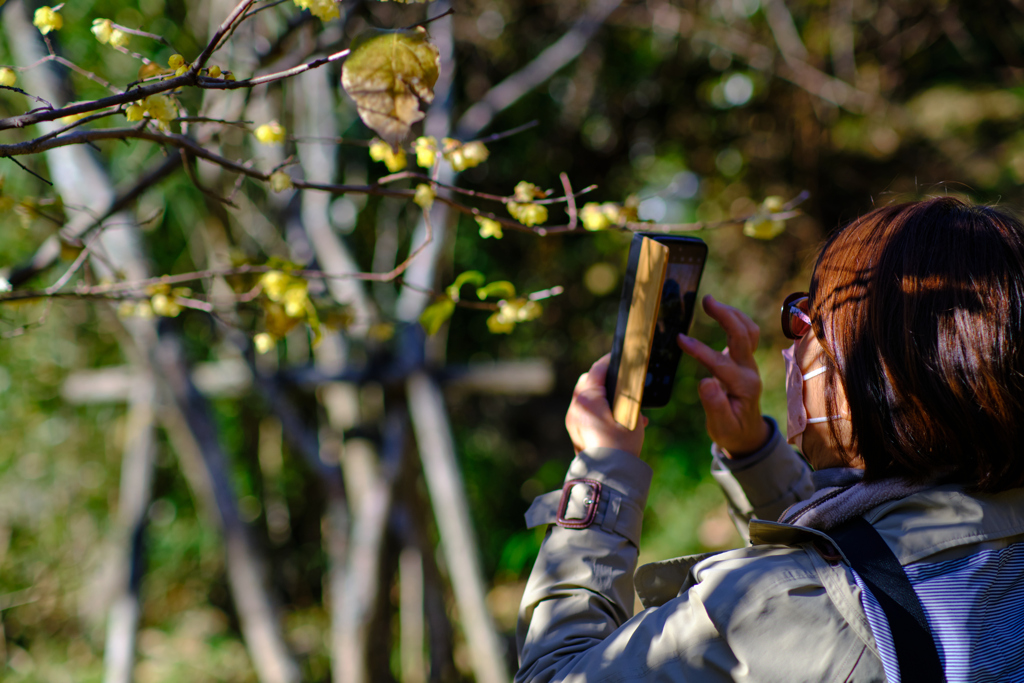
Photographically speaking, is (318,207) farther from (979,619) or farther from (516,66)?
(979,619)

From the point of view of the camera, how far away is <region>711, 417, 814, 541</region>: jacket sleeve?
125 centimetres

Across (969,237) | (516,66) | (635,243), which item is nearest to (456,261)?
(516,66)

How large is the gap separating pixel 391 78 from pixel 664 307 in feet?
1.93

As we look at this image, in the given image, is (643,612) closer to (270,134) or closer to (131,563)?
(270,134)

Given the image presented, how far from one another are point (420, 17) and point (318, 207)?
0.96m

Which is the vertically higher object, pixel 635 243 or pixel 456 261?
pixel 456 261

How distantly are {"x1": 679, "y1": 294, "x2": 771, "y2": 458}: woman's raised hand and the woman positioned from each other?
0.87ft

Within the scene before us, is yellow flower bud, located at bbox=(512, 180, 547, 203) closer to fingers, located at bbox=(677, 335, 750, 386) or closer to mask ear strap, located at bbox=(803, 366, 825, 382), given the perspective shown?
fingers, located at bbox=(677, 335, 750, 386)

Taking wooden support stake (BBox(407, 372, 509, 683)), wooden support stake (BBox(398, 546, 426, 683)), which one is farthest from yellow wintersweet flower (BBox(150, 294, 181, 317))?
wooden support stake (BBox(398, 546, 426, 683))

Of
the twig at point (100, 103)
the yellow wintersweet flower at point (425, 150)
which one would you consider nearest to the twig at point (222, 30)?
the twig at point (100, 103)

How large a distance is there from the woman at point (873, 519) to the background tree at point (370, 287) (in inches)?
20.3

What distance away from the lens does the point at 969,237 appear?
0.81m

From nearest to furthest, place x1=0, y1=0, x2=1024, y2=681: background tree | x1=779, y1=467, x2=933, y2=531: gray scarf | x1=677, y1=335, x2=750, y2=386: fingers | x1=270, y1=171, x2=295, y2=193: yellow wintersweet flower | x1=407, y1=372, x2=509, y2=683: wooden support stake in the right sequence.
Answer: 1. x1=779, y1=467, x2=933, y2=531: gray scarf
2. x1=270, y1=171, x2=295, y2=193: yellow wintersweet flower
3. x1=677, y1=335, x2=750, y2=386: fingers
4. x1=0, y1=0, x2=1024, y2=681: background tree
5. x1=407, y1=372, x2=509, y2=683: wooden support stake

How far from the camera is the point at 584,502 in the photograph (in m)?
0.97
